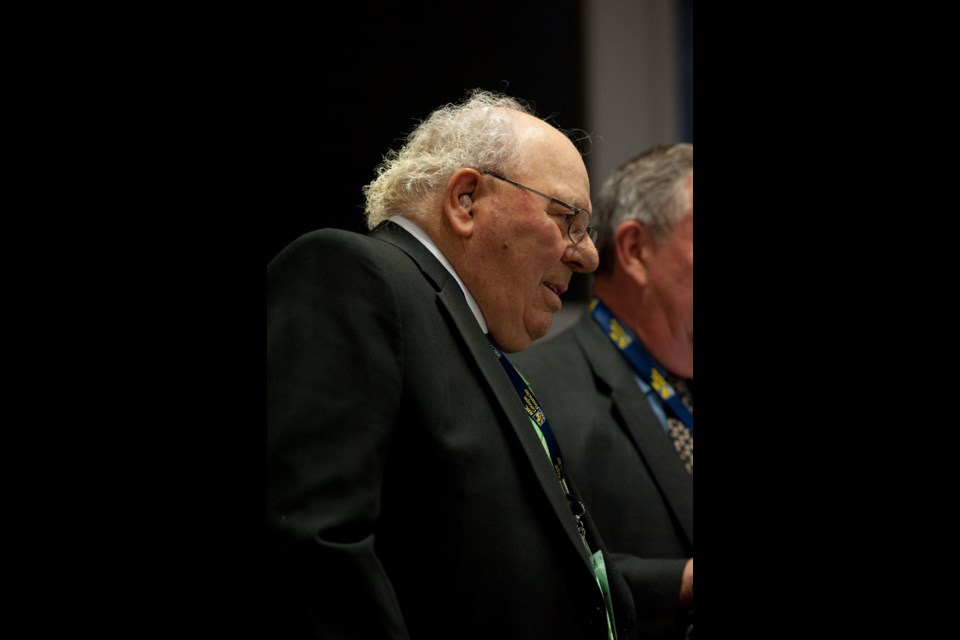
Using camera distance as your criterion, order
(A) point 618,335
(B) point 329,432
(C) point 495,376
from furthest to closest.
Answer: (A) point 618,335
(C) point 495,376
(B) point 329,432

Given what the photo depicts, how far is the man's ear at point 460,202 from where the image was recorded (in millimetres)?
1621

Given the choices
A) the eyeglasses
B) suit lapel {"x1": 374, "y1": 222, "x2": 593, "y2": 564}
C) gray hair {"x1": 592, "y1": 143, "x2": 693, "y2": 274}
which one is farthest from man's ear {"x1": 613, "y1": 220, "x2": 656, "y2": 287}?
suit lapel {"x1": 374, "y1": 222, "x2": 593, "y2": 564}

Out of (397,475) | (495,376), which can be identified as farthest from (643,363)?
(397,475)

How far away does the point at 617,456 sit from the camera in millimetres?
2229

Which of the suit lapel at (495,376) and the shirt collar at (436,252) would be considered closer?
the suit lapel at (495,376)

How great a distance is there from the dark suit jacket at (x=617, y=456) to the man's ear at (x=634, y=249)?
11.9 inches

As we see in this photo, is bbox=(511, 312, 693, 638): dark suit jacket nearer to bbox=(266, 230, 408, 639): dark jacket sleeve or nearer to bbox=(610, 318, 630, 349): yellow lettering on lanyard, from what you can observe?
bbox=(610, 318, 630, 349): yellow lettering on lanyard

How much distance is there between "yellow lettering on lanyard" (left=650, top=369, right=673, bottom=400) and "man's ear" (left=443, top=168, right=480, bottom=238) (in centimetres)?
97

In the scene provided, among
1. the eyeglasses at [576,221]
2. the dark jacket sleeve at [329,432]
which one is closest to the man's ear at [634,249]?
the eyeglasses at [576,221]

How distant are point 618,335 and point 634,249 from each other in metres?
0.22

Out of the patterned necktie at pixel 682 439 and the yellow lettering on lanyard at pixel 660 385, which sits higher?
the yellow lettering on lanyard at pixel 660 385

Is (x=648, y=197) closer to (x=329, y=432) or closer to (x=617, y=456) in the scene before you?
(x=617, y=456)

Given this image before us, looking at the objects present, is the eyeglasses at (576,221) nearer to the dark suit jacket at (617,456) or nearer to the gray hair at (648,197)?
the dark suit jacket at (617,456)

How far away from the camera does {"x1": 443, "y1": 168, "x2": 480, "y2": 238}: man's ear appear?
162 cm
